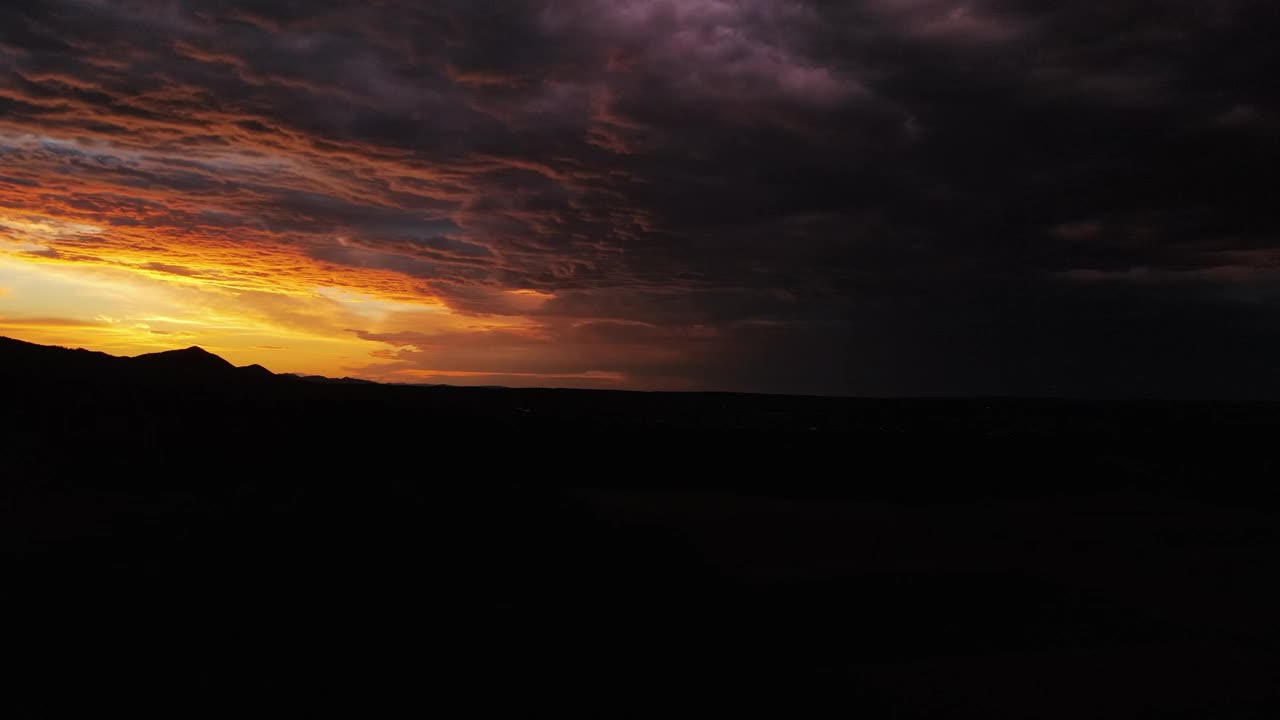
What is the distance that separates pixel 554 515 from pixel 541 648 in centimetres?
511

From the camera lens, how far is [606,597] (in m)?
9.02

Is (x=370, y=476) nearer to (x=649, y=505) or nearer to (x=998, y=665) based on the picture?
(x=649, y=505)

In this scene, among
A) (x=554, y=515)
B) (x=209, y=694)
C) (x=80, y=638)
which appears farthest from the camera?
(x=554, y=515)

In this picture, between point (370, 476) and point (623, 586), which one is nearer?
point (623, 586)

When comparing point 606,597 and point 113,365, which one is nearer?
point 606,597

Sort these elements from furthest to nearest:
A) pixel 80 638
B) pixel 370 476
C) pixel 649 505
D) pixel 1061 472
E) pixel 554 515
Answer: pixel 1061 472 < pixel 649 505 < pixel 370 476 < pixel 554 515 < pixel 80 638

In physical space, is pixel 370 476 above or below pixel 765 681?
above

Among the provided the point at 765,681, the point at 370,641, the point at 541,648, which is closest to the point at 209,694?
the point at 370,641

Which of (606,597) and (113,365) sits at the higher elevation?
(113,365)

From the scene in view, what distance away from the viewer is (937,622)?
344 inches

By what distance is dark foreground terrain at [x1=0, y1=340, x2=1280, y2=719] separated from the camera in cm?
649

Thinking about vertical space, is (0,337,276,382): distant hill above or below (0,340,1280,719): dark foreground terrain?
above

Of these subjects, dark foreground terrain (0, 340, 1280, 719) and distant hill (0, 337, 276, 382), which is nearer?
dark foreground terrain (0, 340, 1280, 719)

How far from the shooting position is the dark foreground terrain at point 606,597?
21.3ft
